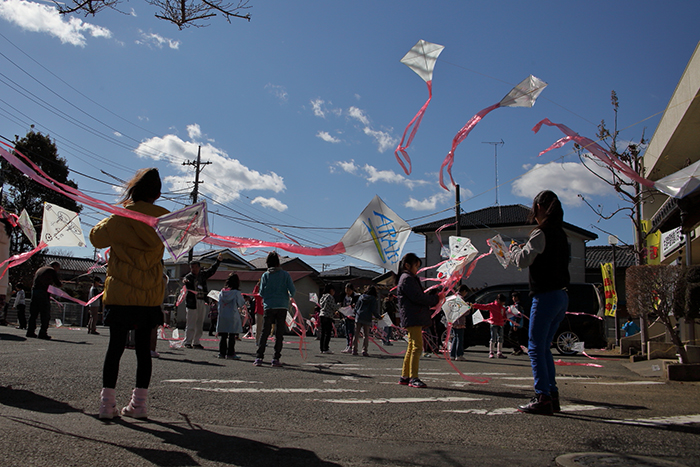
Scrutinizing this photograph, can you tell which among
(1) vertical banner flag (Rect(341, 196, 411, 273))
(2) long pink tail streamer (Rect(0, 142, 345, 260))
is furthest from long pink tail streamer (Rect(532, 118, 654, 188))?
(2) long pink tail streamer (Rect(0, 142, 345, 260))

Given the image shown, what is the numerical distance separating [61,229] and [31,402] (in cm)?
435

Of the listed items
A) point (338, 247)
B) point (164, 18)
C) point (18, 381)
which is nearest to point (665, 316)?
point (338, 247)

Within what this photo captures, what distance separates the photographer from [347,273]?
48500mm

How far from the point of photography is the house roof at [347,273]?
47062 mm

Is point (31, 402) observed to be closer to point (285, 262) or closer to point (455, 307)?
point (455, 307)

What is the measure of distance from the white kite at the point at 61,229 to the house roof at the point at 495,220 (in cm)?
2681

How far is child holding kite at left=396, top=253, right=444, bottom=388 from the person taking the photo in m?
5.49

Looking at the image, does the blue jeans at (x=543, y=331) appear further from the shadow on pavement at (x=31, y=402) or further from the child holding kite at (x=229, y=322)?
the child holding kite at (x=229, y=322)

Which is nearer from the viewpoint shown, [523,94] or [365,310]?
[523,94]

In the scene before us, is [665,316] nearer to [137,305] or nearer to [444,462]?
[444,462]

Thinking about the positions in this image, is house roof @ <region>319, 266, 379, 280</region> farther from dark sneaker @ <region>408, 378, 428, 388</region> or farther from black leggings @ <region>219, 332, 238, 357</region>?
dark sneaker @ <region>408, 378, 428, 388</region>

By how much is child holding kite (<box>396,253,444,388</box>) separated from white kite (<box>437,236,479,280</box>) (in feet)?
3.34

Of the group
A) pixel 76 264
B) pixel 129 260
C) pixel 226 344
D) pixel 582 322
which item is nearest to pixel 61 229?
pixel 226 344

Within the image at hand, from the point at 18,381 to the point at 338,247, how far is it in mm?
3317
